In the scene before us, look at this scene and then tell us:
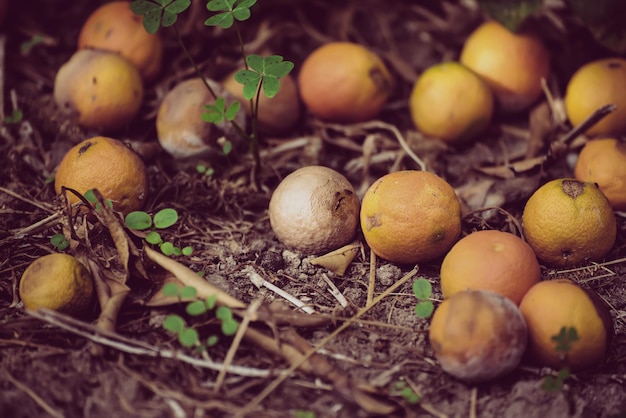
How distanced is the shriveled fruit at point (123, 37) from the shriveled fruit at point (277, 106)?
1.39 feet

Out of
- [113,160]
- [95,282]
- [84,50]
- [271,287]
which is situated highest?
Result: [84,50]

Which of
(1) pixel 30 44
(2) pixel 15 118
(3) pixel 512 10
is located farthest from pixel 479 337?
(1) pixel 30 44

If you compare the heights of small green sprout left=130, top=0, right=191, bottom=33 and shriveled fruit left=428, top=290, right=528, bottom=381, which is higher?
small green sprout left=130, top=0, right=191, bottom=33

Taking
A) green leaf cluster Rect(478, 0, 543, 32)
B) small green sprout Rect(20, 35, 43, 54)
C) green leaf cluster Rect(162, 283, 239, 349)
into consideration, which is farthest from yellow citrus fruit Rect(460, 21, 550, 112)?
small green sprout Rect(20, 35, 43, 54)

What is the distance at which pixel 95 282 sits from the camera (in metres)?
2.10

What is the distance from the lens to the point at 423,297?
210 cm

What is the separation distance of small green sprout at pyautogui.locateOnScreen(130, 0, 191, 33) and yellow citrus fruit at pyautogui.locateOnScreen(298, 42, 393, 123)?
826mm

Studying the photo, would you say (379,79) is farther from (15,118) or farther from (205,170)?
(15,118)

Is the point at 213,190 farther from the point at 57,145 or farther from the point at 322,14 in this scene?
the point at 322,14

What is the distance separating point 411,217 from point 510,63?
1.40m

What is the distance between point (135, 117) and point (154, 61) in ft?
→ 1.09

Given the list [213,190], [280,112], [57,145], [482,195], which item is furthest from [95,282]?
[482,195]

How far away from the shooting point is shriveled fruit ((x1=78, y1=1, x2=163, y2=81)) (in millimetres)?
2904

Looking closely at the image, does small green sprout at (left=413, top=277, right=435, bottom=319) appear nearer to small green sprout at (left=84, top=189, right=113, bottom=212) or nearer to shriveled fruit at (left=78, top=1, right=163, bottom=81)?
small green sprout at (left=84, top=189, right=113, bottom=212)
